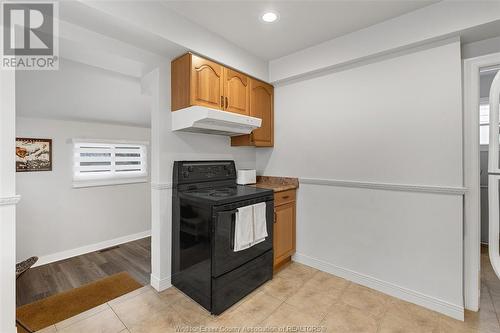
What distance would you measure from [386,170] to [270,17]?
178 cm

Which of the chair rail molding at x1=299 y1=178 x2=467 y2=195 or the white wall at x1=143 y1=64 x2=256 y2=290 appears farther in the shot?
the white wall at x1=143 y1=64 x2=256 y2=290

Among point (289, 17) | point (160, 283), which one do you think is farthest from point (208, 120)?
point (160, 283)

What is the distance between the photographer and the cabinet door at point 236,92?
95.7 inches

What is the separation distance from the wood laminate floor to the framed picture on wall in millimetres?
1347

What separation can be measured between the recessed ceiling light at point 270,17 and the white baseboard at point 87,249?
3.95 metres

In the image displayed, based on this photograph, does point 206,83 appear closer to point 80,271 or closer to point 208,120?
point 208,120

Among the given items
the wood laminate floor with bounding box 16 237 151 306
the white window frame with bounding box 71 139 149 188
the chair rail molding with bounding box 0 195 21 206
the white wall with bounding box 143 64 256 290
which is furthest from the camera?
the white window frame with bounding box 71 139 149 188

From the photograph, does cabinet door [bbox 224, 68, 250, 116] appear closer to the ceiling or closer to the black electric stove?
the ceiling

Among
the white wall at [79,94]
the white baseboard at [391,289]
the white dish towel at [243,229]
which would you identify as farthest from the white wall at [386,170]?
the white wall at [79,94]

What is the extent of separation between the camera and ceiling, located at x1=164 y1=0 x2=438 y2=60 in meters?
1.85

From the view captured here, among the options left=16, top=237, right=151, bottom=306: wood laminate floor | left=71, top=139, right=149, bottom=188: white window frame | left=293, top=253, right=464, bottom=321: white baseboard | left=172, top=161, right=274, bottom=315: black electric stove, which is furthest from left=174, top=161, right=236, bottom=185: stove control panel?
left=71, top=139, right=149, bottom=188: white window frame

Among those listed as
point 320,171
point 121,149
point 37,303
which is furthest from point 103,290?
point 320,171

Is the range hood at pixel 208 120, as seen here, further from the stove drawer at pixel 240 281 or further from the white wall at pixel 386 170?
the stove drawer at pixel 240 281

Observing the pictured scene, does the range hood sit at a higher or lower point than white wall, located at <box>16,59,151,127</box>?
lower
